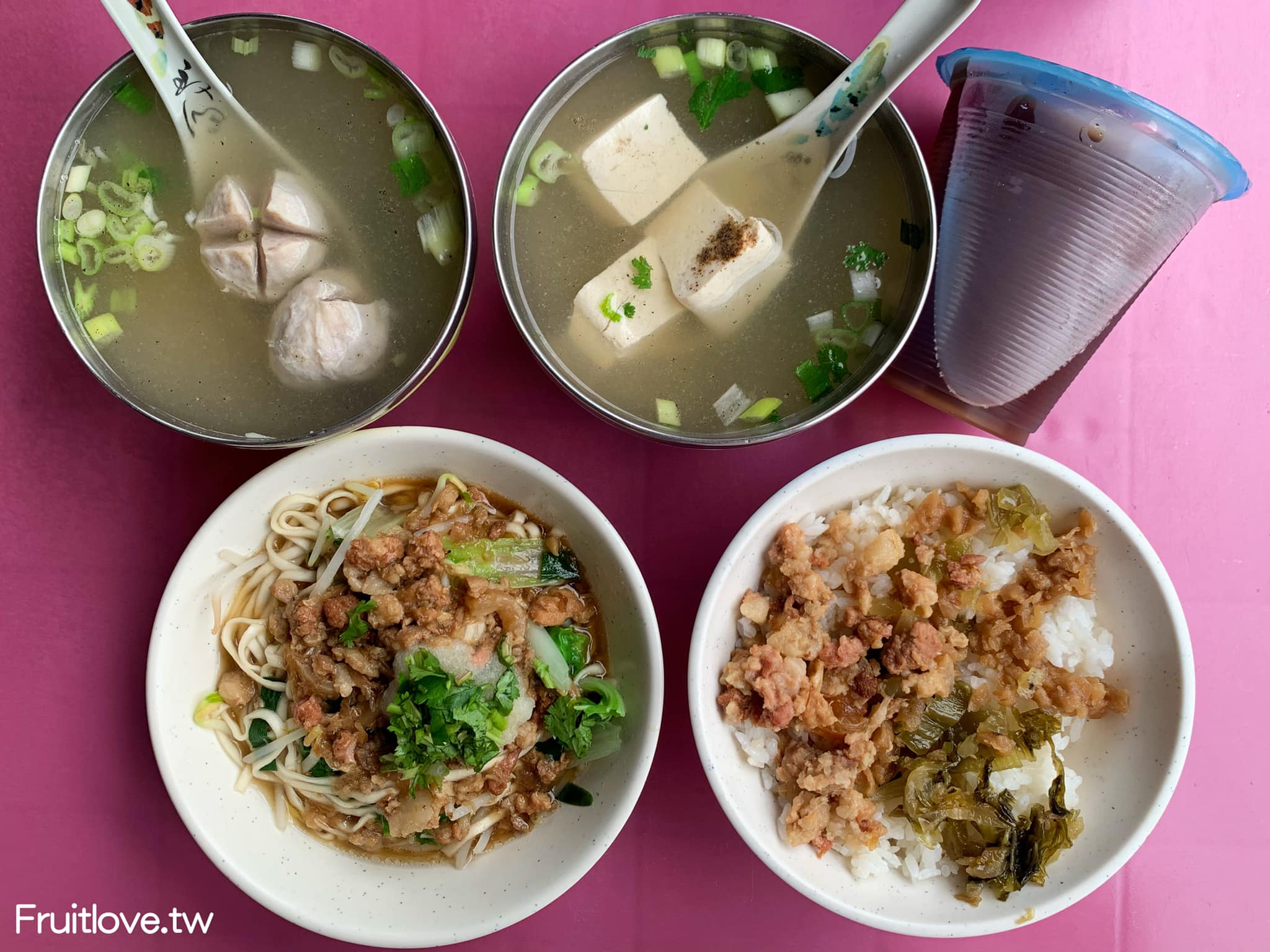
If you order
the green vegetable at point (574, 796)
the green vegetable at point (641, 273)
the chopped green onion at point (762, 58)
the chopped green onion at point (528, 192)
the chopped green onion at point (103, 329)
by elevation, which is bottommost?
the green vegetable at point (574, 796)

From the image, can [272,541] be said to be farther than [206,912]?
No

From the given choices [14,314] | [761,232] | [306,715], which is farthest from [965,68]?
[14,314]

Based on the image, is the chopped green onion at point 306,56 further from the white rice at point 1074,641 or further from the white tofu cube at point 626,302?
the white rice at point 1074,641

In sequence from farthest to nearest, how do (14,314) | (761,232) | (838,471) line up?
(14,314) → (838,471) → (761,232)

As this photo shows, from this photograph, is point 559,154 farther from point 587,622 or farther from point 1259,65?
point 1259,65

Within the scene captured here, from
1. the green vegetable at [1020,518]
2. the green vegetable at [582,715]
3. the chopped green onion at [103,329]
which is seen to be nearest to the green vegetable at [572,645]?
the green vegetable at [582,715]

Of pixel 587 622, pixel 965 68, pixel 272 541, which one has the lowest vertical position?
pixel 587 622

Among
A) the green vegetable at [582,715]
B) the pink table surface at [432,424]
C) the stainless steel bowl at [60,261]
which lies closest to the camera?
the stainless steel bowl at [60,261]

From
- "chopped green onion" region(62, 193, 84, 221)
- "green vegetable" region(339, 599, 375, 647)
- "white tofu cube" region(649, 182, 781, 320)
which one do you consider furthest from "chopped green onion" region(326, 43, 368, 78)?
"green vegetable" region(339, 599, 375, 647)
